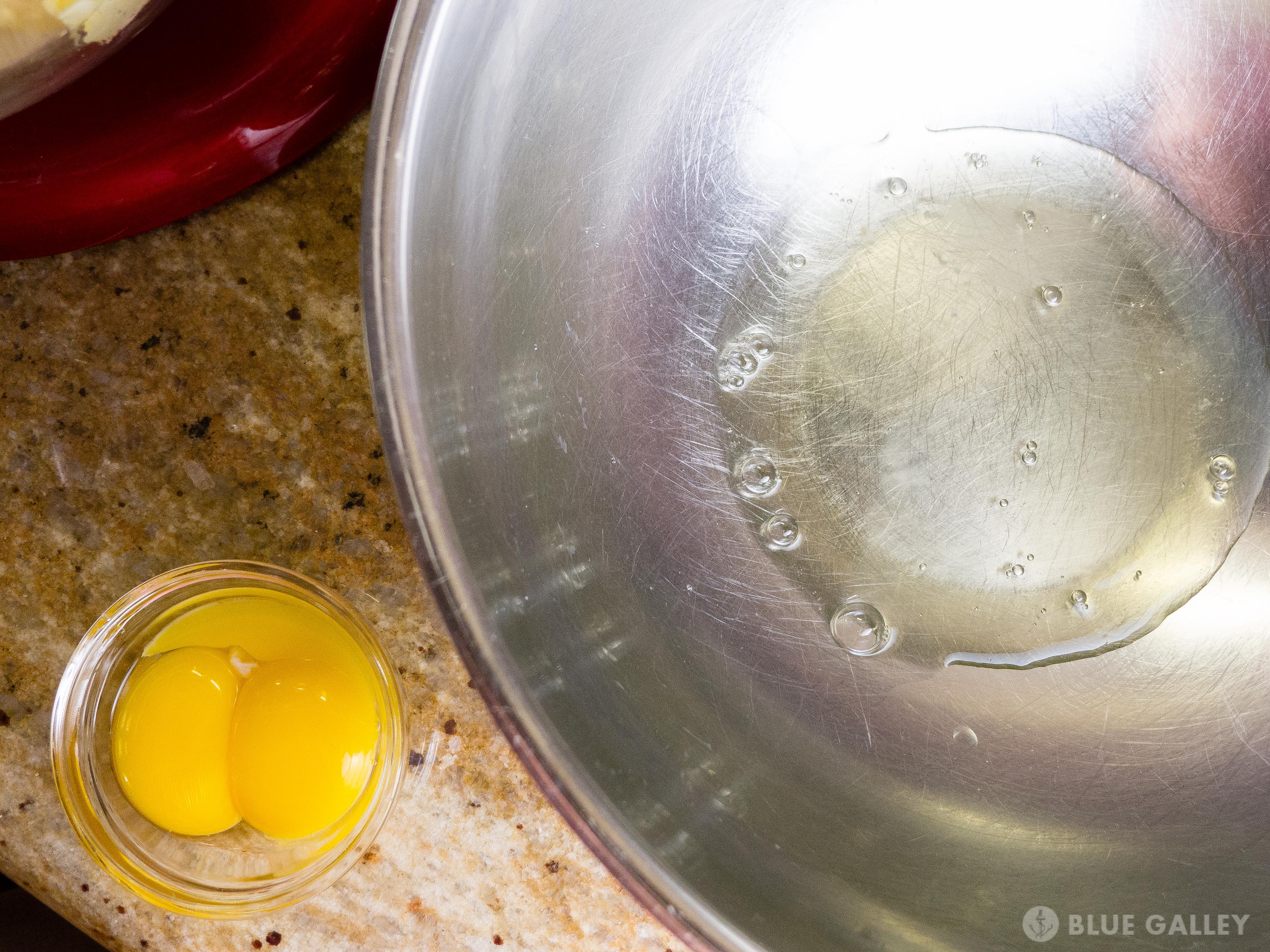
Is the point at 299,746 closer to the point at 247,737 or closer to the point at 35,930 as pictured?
the point at 247,737

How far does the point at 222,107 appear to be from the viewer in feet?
1.86

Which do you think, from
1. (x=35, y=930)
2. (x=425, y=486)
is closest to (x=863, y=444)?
(x=425, y=486)

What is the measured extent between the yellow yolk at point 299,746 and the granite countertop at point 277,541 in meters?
0.05

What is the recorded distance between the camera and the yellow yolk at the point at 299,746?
Result: 1.87 feet

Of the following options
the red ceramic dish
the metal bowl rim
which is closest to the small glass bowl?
the metal bowl rim

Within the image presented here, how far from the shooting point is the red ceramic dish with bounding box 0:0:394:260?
552 millimetres

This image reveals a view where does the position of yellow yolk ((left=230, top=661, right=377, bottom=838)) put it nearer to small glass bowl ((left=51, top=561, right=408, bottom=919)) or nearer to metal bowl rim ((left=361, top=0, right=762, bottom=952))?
small glass bowl ((left=51, top=561, right=408, bottom=919))

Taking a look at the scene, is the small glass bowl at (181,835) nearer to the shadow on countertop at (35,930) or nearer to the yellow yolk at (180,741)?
the yellow yolk at (180,741)

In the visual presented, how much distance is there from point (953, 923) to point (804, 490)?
1.08ft

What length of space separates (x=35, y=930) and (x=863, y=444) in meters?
0.79

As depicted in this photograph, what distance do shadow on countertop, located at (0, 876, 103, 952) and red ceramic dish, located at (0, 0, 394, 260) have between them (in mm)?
536

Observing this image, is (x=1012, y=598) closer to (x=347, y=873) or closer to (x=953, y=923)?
(x=953, y=923)

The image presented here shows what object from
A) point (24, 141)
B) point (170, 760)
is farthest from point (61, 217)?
point (170, 760)

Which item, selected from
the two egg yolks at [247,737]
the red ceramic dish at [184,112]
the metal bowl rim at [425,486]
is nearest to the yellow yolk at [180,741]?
the two egg yolks at [247,737]
